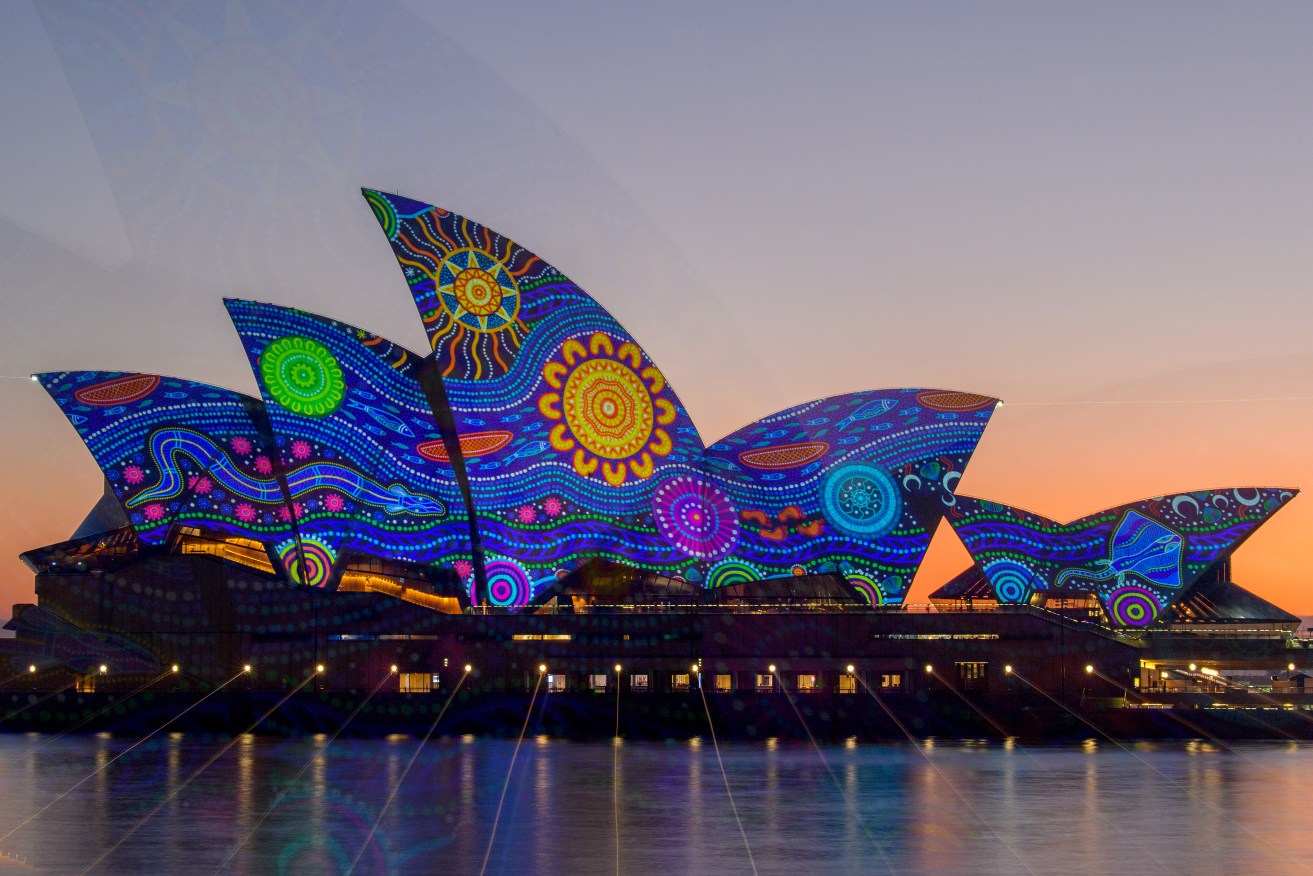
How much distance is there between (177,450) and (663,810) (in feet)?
101

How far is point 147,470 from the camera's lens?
5178 cm

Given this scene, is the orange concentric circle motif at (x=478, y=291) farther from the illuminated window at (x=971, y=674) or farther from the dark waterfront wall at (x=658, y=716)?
the illuminated window at (x=971, y=674)

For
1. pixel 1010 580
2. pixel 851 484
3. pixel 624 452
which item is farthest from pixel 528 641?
pixel 1010 580

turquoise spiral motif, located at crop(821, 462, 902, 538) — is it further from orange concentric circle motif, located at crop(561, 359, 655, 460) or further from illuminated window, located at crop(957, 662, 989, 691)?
orange concentric circle motif, located at crop(561, 359, 655, 460)

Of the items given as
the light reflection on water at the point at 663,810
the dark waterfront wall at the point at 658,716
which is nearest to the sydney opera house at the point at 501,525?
the dark waterfront wall at the point at 658,716

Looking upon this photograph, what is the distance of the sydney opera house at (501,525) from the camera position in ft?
169

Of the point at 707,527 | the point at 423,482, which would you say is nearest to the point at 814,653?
the point at 707,527

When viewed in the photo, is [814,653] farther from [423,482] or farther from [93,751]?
[93,751]

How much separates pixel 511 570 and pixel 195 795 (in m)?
25.7

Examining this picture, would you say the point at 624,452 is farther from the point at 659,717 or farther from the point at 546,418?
the point at 659,717

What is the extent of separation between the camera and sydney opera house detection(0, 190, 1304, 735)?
51.5 metres

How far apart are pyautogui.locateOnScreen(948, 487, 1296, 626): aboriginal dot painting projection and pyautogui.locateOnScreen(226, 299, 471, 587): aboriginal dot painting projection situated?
19.7m

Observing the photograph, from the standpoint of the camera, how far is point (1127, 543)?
190 ft

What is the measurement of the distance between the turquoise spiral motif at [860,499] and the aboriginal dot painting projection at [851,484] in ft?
0.12
